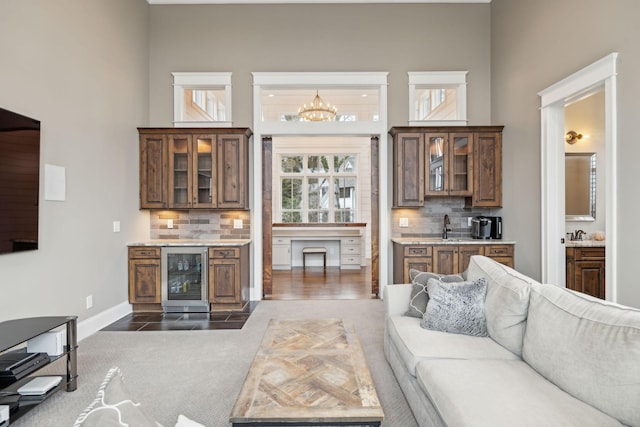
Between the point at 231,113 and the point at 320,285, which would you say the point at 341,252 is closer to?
Result: the point at 320,285

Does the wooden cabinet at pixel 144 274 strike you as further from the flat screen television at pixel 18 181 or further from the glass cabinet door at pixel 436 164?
the glass cabinet door at pixel 436 164

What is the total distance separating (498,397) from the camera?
165 cm

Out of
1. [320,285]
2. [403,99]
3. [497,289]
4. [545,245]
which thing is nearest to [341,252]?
[320,285]

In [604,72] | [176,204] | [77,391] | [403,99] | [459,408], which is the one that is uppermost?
[403,99]

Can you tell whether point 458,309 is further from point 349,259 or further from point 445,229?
point 349,259

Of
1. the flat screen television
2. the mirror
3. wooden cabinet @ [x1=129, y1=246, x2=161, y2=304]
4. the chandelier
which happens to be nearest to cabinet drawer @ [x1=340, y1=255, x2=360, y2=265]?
the chandelier

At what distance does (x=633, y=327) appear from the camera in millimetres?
1515

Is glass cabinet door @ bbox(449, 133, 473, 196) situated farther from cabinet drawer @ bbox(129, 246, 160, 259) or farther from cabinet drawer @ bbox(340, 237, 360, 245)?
cabinet drawer @ bbox(129, 246, 160, 259)

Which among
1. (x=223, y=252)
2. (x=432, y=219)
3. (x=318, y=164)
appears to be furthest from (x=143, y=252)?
(x=318, y=164)

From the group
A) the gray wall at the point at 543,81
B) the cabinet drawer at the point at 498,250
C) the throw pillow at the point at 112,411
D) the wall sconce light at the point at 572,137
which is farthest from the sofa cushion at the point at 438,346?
the wall sconce light at the point at 572,137

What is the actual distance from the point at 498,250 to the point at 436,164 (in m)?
1.47

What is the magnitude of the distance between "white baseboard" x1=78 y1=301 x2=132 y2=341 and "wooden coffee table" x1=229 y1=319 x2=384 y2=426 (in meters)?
2.58

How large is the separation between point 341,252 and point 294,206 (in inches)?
91.3

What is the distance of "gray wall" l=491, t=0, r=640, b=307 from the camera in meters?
2.99
